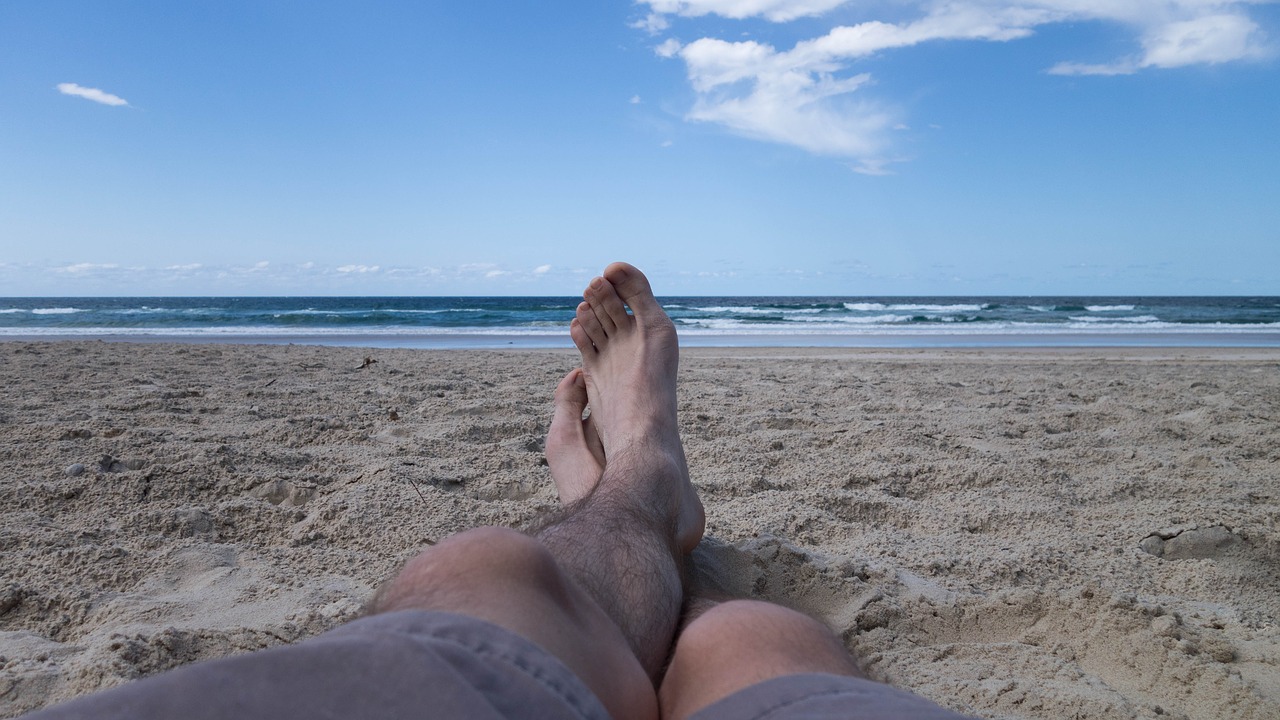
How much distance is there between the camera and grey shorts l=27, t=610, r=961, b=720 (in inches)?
15.2

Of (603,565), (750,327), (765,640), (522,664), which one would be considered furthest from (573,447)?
(750,327)

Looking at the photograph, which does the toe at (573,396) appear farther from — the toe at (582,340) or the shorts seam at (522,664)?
the shorts seam at (522,664)

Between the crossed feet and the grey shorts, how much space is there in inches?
26.1

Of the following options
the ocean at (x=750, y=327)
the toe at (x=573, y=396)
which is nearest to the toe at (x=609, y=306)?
the toe at (x=573, y=396)

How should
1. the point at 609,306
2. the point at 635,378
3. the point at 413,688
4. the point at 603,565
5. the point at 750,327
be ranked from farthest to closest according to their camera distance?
the point at 750,327 < the point at 609,306 < the point at 635,378 < the point at 603,565 < the point at 413,688

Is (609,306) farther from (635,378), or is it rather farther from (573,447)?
(573,447)

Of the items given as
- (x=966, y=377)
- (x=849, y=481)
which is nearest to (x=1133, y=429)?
(x=849, y=481)

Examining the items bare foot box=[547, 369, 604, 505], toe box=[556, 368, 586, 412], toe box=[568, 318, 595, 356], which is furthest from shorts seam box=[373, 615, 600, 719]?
toe box=[568, 318, 595, 356]

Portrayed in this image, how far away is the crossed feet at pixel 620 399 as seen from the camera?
1423 millimetres

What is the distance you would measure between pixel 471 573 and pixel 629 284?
5.52ft

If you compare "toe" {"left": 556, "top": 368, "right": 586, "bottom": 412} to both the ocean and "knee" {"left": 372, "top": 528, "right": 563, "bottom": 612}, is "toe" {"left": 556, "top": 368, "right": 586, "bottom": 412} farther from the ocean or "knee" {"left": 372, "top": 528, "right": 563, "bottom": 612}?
the ocean

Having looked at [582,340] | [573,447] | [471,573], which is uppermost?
[582,340]

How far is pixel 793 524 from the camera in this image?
1.47 meters

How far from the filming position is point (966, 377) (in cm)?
402
